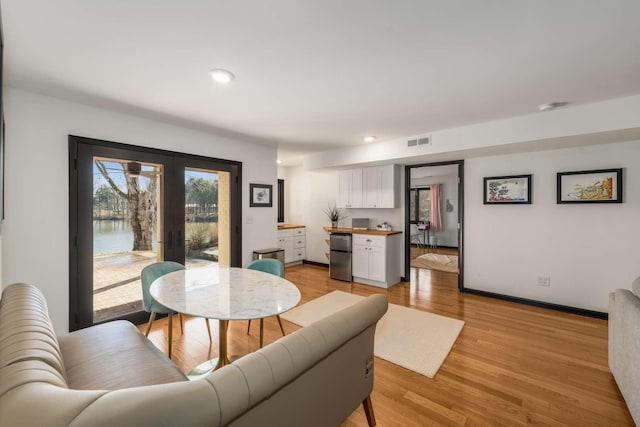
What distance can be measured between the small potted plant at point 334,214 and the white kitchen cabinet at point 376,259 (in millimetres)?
859

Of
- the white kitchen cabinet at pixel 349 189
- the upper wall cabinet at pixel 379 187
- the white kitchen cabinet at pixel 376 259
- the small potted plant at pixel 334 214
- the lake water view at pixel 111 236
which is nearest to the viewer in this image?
the lake water view at pixel 111 236

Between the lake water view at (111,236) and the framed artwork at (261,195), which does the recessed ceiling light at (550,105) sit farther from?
the lake water view at (111,236)

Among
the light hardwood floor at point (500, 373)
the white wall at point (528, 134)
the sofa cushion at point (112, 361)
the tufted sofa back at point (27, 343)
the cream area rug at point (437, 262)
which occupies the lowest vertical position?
the light hardwood floor at point (500, 373)

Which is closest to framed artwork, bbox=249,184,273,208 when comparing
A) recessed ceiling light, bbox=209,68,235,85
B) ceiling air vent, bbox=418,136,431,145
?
recessed ceiling light, bbox=209,68,235,85

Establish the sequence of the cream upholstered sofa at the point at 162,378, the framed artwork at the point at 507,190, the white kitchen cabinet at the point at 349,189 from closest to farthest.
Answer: the cream upholstered sofa at the point at 162,378 → the framed artwork at the point at 507,190 → the white kitchen cabinet at the point at 349,189

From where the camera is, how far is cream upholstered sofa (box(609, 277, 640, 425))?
167 centimetres

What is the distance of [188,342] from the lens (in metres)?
2.74

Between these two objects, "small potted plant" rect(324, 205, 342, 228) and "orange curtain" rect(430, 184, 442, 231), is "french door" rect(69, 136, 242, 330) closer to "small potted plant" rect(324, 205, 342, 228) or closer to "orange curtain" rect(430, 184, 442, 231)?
"small potted plant" rect(324, 205, 342, 228)

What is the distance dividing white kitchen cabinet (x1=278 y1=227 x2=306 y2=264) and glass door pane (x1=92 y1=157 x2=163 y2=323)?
289cm

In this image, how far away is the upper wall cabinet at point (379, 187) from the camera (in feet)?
15.8

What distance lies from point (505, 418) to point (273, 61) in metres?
2.84

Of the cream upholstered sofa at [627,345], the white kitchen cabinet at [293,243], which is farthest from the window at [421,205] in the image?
the cream upholstered sofa at [627,345]

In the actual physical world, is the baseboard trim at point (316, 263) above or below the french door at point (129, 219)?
below

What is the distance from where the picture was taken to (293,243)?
625 cm
